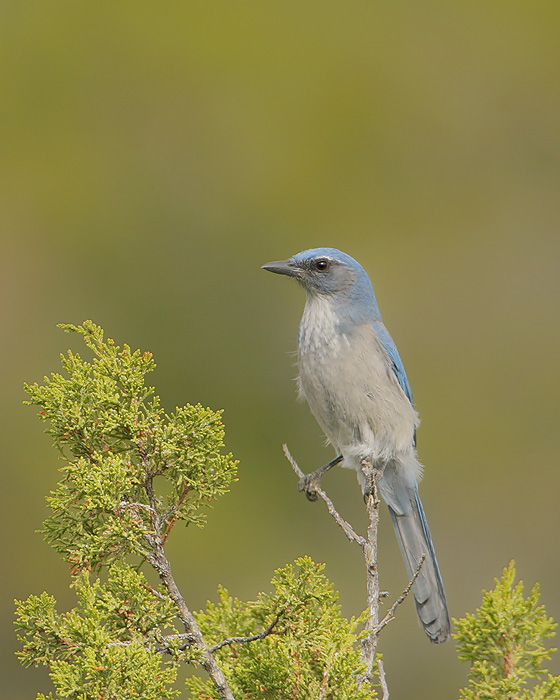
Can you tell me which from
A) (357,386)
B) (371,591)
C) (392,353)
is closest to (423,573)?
(357,386)

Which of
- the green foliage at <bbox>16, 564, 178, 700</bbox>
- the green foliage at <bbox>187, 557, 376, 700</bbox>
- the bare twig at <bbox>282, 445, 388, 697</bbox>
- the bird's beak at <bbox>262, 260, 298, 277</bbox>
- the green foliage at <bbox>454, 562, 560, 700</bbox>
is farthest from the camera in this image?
the bird's beak at <bbox>262, 260, 298, 277</bbox>

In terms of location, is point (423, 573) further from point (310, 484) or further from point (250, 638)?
point (250, 638)

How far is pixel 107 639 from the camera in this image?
8.27ft

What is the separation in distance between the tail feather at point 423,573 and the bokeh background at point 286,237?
2121 millimetres

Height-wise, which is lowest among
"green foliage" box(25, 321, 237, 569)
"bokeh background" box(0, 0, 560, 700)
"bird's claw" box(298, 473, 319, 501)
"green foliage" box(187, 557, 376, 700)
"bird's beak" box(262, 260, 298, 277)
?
"green foliage" box(187, 557, 376, 700)

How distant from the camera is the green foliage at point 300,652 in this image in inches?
103

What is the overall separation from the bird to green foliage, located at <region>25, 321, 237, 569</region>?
6.57ft

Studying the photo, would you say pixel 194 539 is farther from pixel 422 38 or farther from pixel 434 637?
pixel 422 38

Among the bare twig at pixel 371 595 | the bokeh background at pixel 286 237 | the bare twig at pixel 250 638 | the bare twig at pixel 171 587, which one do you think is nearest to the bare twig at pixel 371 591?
the bare twig at pixel 371 595

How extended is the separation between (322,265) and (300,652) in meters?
2.74

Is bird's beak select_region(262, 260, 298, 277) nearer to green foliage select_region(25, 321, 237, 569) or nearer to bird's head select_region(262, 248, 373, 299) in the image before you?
bird's head select_region(262, 248, 373, 299)

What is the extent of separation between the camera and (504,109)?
9.84m

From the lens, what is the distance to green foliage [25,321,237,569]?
2680 mm


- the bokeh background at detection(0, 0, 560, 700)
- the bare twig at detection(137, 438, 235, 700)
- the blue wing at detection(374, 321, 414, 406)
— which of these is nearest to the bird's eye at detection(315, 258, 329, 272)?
the blue wing at detection(374, 321, 414, 406)
